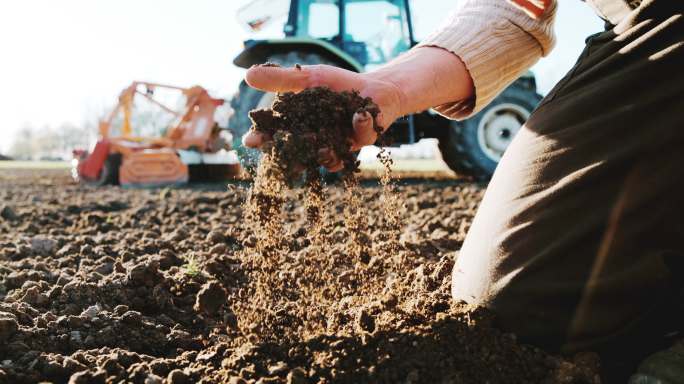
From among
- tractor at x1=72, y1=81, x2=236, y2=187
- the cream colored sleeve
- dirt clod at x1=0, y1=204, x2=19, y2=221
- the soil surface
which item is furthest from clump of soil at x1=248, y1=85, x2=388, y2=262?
tractor at x1=72, y1=81, x2=236, y2=187

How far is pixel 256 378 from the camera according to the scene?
4.54ft

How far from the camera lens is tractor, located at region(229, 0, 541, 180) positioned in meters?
6.43

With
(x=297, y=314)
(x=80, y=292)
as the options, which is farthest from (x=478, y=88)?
(x=80, y=292)

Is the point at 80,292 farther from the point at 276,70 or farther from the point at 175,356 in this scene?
the point at 276,70

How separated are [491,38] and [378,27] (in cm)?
504

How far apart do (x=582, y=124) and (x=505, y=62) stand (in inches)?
20.3

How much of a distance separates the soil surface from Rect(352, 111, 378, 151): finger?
0.55 ft

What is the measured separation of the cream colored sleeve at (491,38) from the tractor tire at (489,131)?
4688 millimetres

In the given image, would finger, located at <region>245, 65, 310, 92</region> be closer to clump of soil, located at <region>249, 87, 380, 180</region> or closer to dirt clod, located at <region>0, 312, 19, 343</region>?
clump of soil, located at <region>249, 87, 380, 180</region>

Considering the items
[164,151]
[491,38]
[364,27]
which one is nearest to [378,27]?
[364,27]

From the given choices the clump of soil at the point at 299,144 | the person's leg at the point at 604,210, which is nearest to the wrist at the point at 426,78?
the clump of soil at the point at 299,144

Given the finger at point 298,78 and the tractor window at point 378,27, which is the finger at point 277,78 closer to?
the finger at point 298,78

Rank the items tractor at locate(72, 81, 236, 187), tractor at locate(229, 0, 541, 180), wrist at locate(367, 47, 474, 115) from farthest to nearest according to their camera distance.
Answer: tractor at locate(72, 81, 236, 187) → tractor at locate(229, 0, 541, 180) → wrist at locate(367, 47, 474, 115)

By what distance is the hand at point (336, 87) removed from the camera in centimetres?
151
